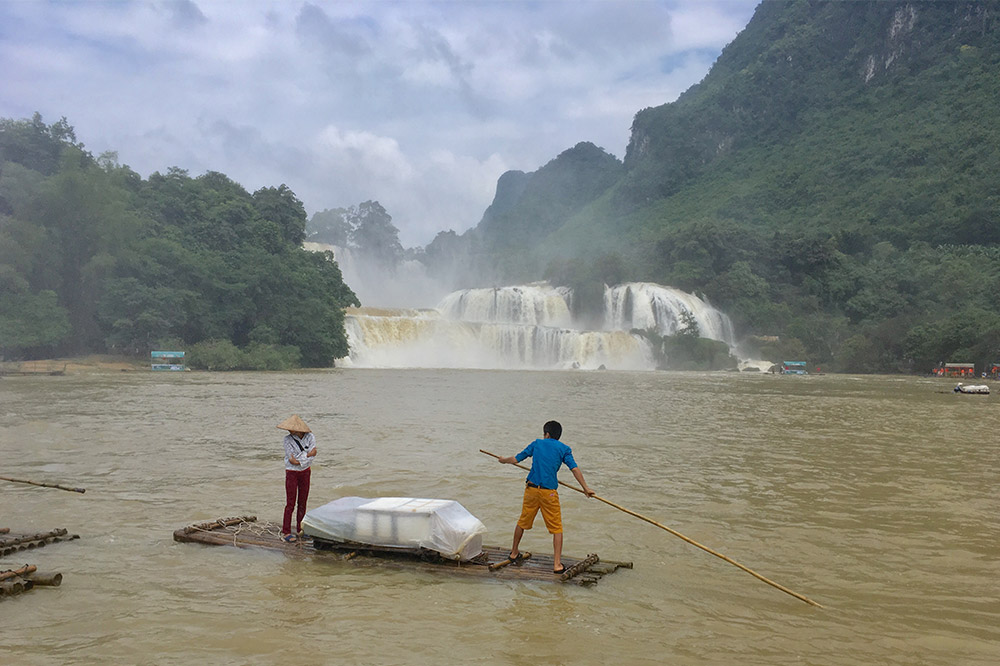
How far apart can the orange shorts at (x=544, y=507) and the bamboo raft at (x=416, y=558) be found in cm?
33

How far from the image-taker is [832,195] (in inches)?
2985

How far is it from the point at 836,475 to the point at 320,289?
41138 mm

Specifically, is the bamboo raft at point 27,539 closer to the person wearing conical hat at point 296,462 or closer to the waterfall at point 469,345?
the person wearing conical hat at point 296,462

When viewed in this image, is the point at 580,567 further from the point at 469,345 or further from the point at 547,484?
the point at 469,345

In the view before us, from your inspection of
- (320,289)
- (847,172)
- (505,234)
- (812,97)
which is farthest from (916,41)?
(320,289)

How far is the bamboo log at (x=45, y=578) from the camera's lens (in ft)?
18.6

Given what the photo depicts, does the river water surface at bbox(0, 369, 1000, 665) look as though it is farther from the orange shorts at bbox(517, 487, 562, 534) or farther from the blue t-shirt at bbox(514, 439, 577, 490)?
the blue t-shirt at bbox(514, 439, 577, 490)

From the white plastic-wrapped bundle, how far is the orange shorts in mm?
430

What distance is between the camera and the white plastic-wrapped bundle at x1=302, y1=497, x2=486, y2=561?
6250 mm

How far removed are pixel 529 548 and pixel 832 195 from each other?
78.3 meters

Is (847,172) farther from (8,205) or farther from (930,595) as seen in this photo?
(930,595)

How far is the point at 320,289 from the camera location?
159ft

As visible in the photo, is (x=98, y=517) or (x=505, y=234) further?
(x=505, y=234)

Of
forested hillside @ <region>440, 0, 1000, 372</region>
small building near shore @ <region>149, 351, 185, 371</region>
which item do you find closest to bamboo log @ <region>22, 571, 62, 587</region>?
small building near shore @ <region>149, 351, 185, 371</region>
